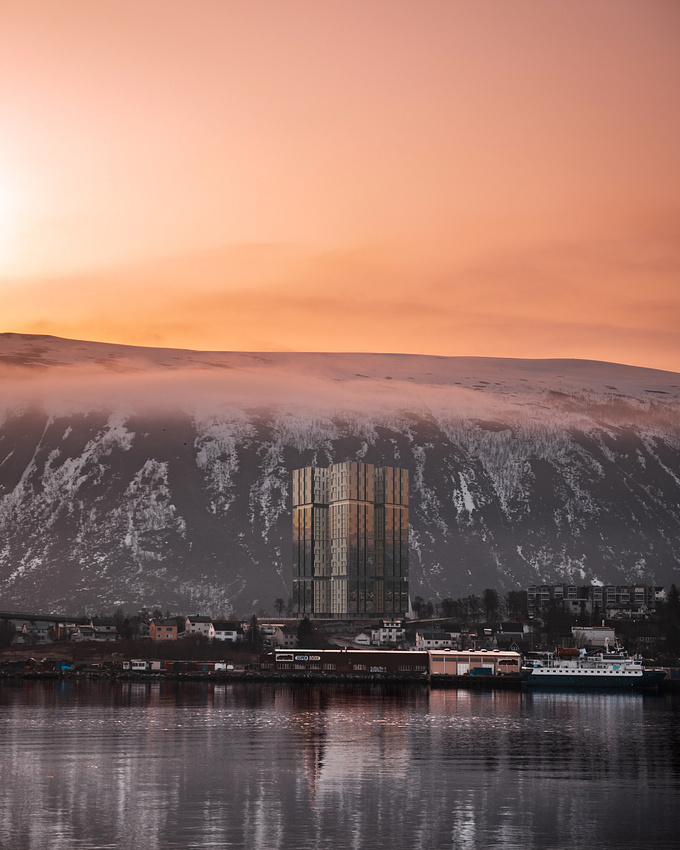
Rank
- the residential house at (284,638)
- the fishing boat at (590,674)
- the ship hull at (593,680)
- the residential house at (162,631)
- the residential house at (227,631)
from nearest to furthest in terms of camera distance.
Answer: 1. the ship hull at (593,680)
2. the fishing boat at (590,674)
3. the residential house at (284,638)
4. the residential house at (227,631)
5. the residential house at (162,631)

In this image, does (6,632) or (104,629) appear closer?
(104,629)

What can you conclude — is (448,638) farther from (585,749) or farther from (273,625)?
(585,749)

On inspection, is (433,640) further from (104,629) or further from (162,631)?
(104,629)

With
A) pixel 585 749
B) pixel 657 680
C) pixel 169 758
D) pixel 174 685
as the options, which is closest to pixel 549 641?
pixel 657 680

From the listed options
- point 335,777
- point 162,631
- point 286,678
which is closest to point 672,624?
point 286,678

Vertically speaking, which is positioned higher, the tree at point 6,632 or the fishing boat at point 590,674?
the tree at point 6,632

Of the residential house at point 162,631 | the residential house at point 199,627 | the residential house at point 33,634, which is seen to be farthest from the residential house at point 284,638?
the residential house at point 33,634

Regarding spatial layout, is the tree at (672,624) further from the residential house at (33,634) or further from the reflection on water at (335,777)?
the residential house at (33,634)
